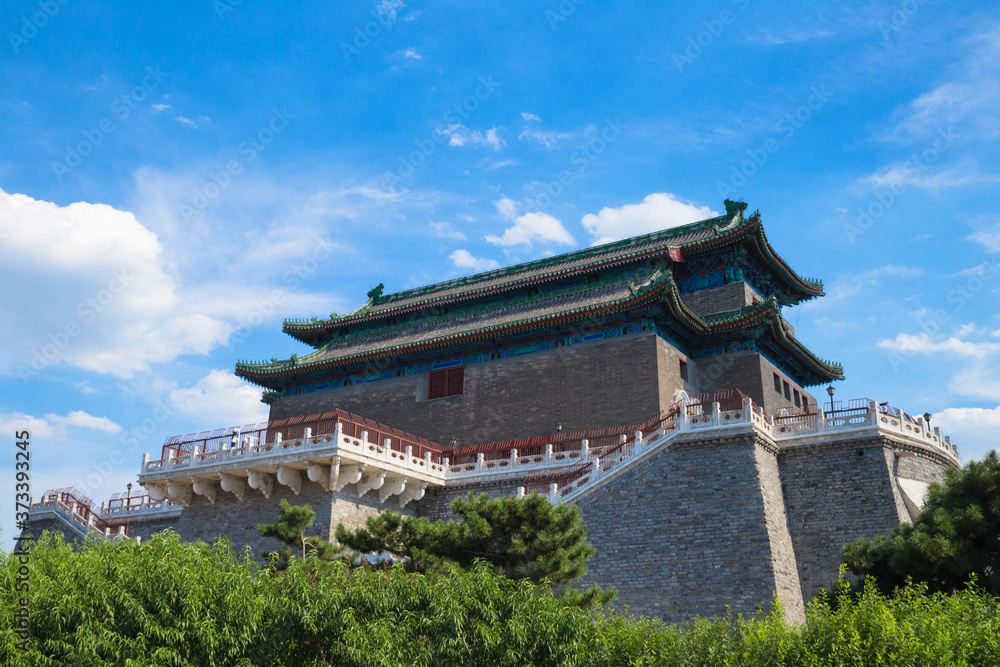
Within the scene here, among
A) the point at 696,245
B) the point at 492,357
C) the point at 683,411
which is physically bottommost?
the point at 683,411

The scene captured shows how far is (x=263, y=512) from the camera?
1043 inches

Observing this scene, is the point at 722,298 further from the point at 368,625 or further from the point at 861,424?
the point at 368,625

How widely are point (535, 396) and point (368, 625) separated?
18.0 meters

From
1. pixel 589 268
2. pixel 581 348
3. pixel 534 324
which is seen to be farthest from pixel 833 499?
pixel 589 268

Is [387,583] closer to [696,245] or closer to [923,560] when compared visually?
[923,560]

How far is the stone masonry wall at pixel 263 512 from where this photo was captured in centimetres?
2527

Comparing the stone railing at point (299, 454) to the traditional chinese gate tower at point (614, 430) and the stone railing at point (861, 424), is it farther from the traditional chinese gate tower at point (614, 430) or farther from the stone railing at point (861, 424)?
the stone railing at point (861, 424)

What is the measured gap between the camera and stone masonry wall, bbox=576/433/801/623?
21.5m

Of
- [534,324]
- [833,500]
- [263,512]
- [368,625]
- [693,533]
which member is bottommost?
[368,625]

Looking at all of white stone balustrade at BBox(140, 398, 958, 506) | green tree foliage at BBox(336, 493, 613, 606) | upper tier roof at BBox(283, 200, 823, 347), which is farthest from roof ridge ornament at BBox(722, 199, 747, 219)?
green tree foliage at BBox(336, 493, 613, 606)

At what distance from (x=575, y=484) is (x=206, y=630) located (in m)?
12.1

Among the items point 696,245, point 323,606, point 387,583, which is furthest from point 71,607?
point 696,245

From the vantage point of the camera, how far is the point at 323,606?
13984 millimetres

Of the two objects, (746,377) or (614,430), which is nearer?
(614,430)
